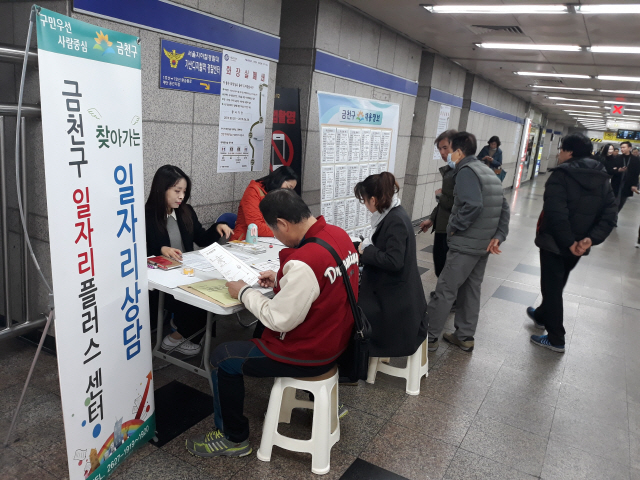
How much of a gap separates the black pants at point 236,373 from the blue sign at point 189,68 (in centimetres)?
194

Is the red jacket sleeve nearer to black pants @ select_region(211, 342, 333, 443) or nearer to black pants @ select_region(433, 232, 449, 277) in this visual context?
black pants @ select_region(211, 342, 333, 443)

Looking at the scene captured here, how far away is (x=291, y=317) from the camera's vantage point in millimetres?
1897

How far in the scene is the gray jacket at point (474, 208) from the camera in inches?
129

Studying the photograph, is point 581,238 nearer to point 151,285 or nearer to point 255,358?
point 255,358

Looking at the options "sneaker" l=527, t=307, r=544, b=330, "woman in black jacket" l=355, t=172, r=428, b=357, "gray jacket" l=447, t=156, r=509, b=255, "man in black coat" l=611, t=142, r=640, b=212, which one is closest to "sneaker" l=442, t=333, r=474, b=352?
"gray jacket" l=447, t=156, r=509, b=255

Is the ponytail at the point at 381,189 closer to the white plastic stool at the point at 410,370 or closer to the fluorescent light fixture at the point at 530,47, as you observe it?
the white plastic stool at the point at 410,370

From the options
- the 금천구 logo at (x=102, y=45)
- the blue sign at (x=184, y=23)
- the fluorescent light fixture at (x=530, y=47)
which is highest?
the fluorescent light fixture at (x=530, y=47)

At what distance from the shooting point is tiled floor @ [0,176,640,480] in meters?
2.20

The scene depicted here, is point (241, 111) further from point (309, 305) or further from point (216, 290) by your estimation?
point (309, 305)

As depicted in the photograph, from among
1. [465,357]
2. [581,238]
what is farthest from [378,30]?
[465,357]

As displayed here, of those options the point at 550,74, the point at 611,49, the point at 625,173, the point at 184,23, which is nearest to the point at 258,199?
the point at 184,23

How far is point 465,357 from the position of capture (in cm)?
356

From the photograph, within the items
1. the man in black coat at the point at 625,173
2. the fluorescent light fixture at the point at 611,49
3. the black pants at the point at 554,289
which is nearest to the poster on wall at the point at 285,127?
the black pants at the point at 554,289

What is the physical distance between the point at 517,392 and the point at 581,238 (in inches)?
52.3
